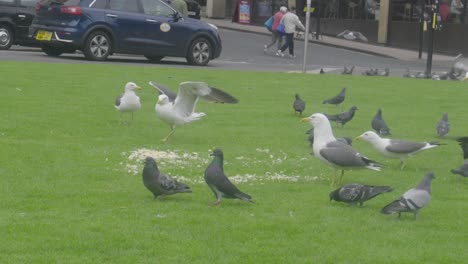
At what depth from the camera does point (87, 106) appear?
15.9 metres

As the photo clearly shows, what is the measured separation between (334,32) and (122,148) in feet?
119

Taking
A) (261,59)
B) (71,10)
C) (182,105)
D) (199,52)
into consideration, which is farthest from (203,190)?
(261,59)

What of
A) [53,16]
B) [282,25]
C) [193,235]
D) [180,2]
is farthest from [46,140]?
[282,25]

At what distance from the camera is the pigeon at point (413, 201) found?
28.6 ft

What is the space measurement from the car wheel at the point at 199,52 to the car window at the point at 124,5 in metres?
1.67

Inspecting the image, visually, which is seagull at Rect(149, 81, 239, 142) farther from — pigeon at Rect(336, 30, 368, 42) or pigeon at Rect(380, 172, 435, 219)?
pigeon at Rect(336, 30, 368, 42)

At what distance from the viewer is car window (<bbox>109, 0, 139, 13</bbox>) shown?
2591 cm

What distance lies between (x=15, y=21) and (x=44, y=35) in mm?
3123

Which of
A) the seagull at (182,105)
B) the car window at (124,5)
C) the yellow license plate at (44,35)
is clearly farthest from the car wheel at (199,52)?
the seagull at (182,105)

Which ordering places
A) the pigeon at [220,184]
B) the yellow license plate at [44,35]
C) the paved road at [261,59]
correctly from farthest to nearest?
the paved road at [261,59] < the yellow license plate at [44,35] < the pigeon at [220,184]

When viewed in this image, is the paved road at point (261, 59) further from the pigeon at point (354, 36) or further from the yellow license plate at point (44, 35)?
the pigeon at point (354, 36)

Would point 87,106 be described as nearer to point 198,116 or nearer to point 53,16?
point 198,116

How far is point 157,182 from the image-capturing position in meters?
9.20

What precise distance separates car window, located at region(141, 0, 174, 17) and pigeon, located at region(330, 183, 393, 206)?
17412mm
